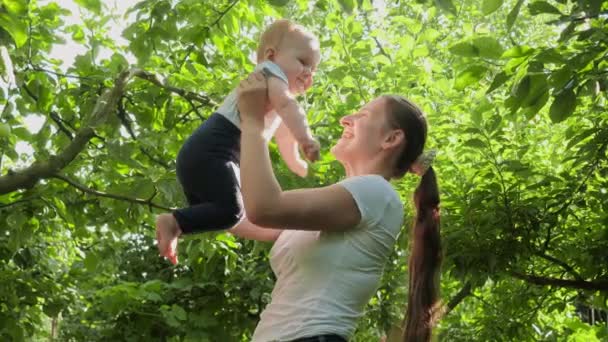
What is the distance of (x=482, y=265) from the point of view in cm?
439

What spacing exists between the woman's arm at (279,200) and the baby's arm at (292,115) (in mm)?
79

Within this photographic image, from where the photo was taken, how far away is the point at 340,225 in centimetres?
175

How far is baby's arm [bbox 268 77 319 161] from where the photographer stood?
1.79 metres

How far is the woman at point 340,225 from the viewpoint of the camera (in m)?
1.68

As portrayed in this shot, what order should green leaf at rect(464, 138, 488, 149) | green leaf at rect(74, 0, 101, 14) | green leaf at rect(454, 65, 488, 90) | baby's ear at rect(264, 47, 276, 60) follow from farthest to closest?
green leaf at rect(464, 138, 488, 149), green leaf at rect(74, 0, 101, 14), green leaf at rect(454, 65, 488, 90), baby's ear at rect(264, 47, 276, 60)

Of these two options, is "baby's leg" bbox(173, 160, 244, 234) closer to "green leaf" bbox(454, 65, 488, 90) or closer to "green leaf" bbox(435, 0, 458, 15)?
"green leaf" bbox(435, 0, 458, 15)

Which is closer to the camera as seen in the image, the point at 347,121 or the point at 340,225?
the point at 340,225

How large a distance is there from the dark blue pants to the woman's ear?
41 centimetres

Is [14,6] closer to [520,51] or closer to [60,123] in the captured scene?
[60,123]

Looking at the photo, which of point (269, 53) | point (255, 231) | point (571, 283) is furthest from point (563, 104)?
point (571, 283)

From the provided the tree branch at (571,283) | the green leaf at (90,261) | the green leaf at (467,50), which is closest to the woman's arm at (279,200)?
the green leaf at (467,50)

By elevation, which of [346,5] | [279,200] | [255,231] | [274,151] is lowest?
[279,200]

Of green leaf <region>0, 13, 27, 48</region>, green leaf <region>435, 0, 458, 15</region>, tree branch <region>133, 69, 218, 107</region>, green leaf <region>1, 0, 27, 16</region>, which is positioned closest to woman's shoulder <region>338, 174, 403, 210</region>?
green leaf <region>435, 0, 458, 15</region>

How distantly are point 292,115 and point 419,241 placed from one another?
47cm
